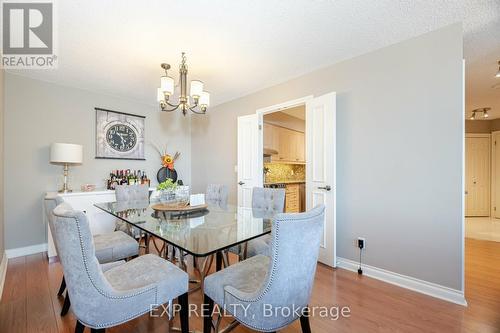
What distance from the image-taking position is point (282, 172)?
5.93 m

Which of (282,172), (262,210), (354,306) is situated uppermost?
(282,172)

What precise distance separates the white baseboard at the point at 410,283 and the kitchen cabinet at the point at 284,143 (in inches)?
117

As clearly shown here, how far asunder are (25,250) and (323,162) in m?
4.21

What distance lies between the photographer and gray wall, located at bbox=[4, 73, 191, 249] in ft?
9.60

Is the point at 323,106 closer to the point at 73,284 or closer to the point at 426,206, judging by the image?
the point at 426,206

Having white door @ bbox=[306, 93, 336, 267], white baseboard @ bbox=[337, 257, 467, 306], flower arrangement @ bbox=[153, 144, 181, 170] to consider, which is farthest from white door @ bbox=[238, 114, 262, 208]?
white baseboard @ bbox=[337, 257, 467, 306]

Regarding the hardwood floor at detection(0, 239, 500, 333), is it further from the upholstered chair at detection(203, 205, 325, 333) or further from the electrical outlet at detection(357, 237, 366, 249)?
the upholstered chair at detection(203, 205, 325, 333)

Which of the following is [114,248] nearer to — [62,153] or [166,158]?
[62,153]

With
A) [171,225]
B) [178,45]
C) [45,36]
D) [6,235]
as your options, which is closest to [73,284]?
[171,225]

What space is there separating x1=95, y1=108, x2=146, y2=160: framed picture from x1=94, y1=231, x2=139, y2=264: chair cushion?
6.98ft

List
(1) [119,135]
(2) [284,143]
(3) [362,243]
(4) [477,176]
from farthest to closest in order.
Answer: (4) [477,176] < (2) [284,143] < (1) [119,135] < (3) [362,243]

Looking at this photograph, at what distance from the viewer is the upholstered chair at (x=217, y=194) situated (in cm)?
297

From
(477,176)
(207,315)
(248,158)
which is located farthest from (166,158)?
(477,176)

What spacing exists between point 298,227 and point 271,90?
9.46ft
